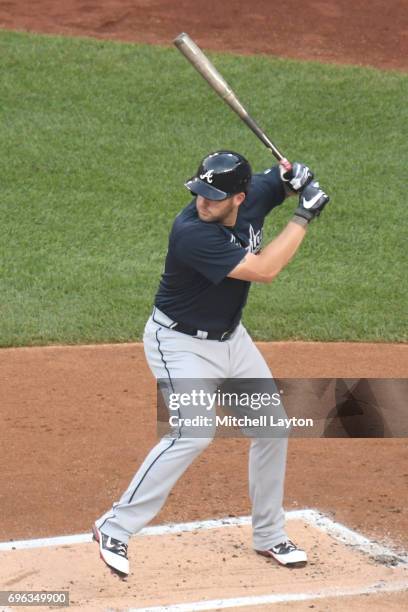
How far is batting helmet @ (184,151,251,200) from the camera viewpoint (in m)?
5.27

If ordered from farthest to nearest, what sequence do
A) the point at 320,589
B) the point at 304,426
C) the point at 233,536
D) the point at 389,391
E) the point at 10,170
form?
the point at 10,170 → the point at 389,391 → the point at 304,426 → the point at 233,536 → the point at 320,589

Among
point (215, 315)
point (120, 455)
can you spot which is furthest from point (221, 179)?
point (120, 455)

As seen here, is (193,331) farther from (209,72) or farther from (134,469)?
(134,469)

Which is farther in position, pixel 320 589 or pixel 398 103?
pixel 398 103

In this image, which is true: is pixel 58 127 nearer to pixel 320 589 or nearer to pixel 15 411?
pixel 15 411

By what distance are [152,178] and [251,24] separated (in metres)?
4.68

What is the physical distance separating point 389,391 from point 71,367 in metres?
2.18

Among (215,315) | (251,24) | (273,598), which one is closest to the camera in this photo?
(273,598)

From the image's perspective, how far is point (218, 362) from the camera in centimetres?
545

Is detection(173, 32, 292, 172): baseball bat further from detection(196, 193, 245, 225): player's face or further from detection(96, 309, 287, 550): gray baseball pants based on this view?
detection(96, 309, 287, 550): gray baseball pants

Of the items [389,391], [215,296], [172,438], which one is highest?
[215,296]

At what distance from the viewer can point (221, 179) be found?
17.3ft

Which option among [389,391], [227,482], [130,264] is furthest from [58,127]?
[227,482]

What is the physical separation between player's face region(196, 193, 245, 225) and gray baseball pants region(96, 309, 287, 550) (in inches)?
20.6
